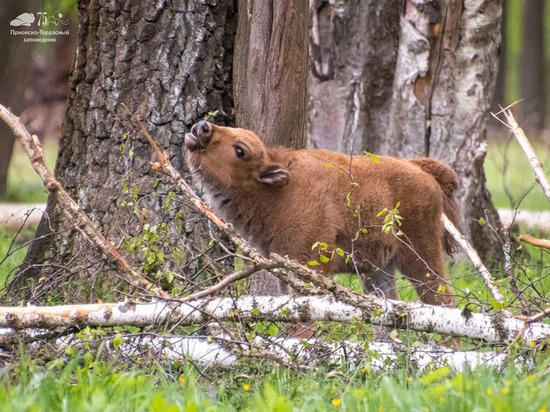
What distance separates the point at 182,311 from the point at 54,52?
24085 millimetres

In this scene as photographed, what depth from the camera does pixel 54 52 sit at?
2791 centimetres

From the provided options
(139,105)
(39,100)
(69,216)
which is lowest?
(39,100)

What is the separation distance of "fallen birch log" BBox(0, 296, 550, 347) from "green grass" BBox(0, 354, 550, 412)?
262 millimetres

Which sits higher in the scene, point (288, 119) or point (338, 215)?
point (288, 119)

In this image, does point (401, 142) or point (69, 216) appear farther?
point (401, 142)

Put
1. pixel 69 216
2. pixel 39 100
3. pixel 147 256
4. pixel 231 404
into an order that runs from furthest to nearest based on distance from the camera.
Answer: pixel 39 100
pixel 147 256
pixel 69 216
pixel 231 404

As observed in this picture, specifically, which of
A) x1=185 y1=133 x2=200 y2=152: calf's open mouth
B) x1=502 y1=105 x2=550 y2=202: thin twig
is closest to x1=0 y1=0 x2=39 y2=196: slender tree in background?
x1=185 y1=133 x2=200 y2=152: calf's open mouth

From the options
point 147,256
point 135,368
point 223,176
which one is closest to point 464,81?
point 223,176

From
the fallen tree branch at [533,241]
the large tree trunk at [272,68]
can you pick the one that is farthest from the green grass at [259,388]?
the large tree trunk at [272,68]

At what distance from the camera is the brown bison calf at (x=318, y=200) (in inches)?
251

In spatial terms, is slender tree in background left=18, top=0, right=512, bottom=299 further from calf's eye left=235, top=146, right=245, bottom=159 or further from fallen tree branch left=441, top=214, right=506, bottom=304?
fallen tree branch left=441, top=214, right=506, bottom=304

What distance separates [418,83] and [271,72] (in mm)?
2690

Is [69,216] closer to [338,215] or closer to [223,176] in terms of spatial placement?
[223,176]

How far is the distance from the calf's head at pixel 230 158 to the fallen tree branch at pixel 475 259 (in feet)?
4.07
